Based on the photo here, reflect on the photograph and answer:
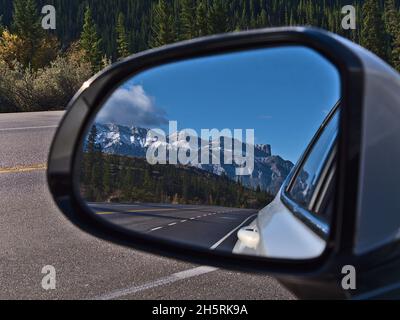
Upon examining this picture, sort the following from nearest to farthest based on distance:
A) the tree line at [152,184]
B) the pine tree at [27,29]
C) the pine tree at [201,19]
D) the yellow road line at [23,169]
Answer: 1. the tree line at [152,184]
2. the yellow road line at [23,169]
3. the pine tree at [27,29]
4. the pine tree at [201,19]

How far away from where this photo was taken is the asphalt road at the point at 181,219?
1762 millimetres

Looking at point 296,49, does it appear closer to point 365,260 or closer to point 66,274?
point 365,260

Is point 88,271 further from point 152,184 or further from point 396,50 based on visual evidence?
point 396,50

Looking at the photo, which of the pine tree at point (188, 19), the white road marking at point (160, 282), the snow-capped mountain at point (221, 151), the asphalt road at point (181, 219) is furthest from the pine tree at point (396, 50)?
the asphalt road at point (181, 219)

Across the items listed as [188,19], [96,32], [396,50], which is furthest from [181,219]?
[96,32]

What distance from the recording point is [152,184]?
210 cm

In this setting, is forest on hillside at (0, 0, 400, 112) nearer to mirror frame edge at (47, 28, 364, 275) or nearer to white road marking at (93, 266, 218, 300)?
mirror frame edge at (47, 28, 364, 275)

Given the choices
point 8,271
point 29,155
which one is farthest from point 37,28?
point 8,271

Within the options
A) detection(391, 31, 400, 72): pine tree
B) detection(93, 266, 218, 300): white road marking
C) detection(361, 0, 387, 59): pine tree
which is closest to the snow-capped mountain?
detection(93, 266, 218, 300): white road marking

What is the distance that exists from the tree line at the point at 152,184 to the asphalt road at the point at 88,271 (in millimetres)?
1373

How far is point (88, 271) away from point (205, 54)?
272 centimetres

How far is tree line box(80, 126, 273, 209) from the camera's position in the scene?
1.90 m

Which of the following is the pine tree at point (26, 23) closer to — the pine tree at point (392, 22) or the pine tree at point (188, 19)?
the pine tree at point (188, 19)

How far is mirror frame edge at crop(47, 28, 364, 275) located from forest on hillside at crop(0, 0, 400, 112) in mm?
560
